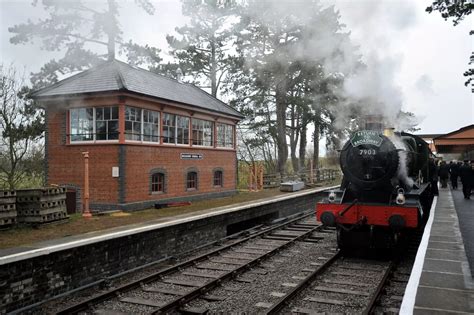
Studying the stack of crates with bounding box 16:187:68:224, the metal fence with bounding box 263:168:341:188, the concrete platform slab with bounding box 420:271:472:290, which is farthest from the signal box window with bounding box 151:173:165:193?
the metal fence with bounding box 263:168:341:188

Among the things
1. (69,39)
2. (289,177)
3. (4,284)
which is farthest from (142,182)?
(289,177)

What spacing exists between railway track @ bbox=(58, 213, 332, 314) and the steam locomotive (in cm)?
198

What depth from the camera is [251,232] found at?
43.7ft

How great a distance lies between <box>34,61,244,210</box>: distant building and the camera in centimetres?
1367

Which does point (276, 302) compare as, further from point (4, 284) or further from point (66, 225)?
point (66, 225)

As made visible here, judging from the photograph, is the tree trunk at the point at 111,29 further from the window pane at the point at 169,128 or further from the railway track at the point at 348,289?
the railway track at the point at 348,289

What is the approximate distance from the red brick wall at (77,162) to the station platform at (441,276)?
386 inches

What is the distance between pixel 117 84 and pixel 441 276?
1147 cm

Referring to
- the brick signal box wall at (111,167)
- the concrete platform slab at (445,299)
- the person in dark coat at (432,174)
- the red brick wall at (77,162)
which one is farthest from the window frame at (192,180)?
the concrete platform slab at (445,299)

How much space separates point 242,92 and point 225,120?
898 centimetres

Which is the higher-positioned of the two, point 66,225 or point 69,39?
point 69,39

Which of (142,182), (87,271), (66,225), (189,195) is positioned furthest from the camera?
(189,195)

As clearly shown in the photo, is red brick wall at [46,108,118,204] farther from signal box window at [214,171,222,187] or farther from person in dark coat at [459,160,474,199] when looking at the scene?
person in dark coat at [459,160,474,199]

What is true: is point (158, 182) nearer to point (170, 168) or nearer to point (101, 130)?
point (170, 168)
